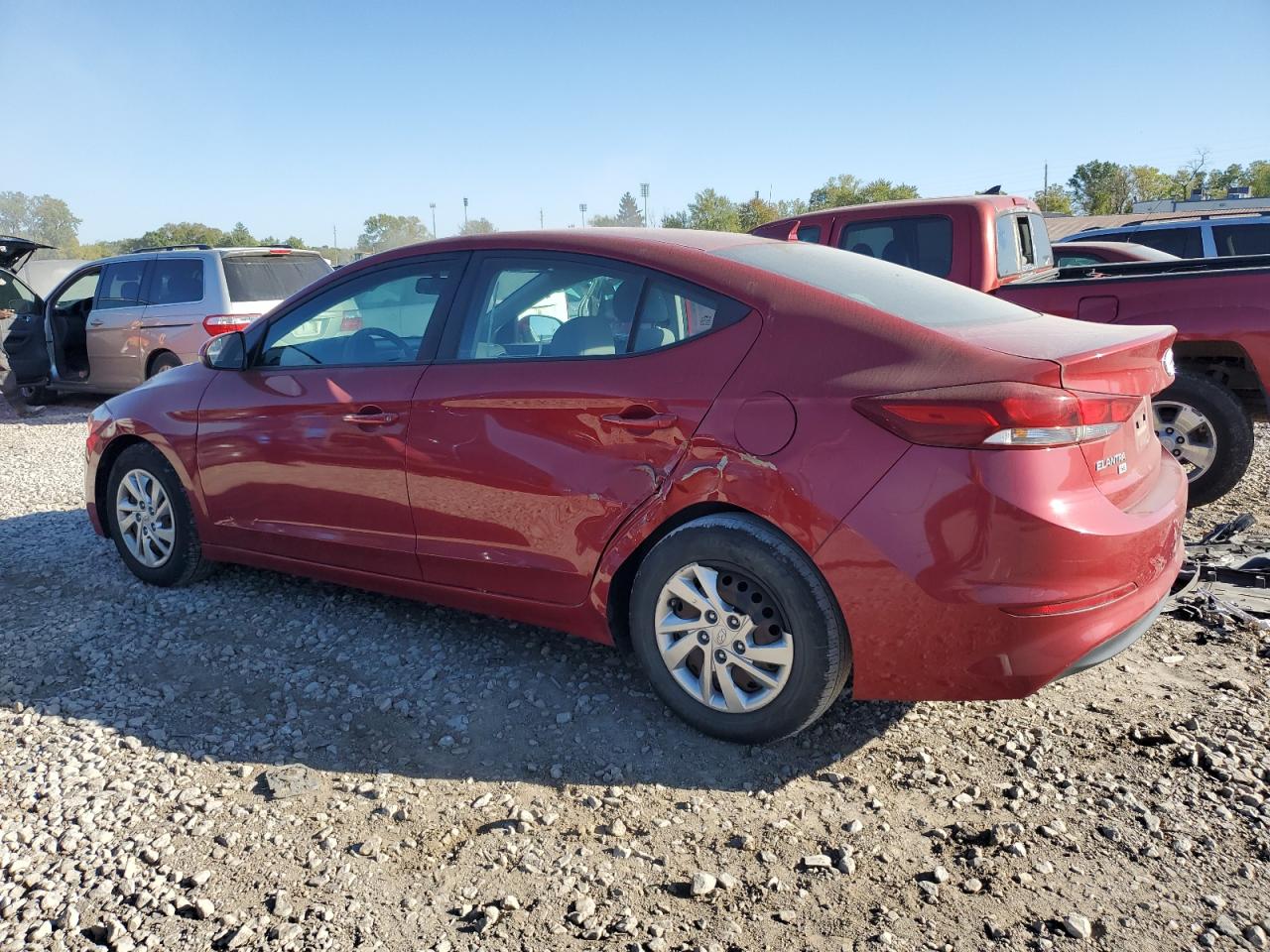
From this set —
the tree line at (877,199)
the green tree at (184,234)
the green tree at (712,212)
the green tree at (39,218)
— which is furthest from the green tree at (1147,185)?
the green tree at (39,218)

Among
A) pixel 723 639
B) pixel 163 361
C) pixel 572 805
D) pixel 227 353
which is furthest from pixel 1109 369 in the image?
pixel 163 361

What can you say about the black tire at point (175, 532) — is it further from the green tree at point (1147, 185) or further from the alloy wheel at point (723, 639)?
the green tree at point (1147, 185)

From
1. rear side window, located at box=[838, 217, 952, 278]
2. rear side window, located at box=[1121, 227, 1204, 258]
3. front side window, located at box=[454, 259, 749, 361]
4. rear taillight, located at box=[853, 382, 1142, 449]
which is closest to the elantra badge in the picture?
rear taillight, located at box=[853, 382, 1142, 449]

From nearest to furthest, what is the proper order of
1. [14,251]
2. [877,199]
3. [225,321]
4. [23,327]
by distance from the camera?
[225,321]
[23,327]
[14,251]
[877,199]

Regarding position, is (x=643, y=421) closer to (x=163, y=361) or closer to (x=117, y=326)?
(x=163, y=361)

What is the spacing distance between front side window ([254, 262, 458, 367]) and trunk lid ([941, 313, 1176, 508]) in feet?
6.72

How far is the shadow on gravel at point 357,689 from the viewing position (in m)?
3.26

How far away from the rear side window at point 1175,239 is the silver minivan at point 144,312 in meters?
9.94

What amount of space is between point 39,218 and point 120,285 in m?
113

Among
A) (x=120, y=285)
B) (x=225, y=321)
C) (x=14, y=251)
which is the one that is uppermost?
(x=14, y=251)

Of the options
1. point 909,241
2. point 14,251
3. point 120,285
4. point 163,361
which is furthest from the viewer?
point 14,251

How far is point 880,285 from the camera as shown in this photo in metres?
3.42

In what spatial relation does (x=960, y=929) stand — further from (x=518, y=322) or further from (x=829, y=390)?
(x=518, y=322)

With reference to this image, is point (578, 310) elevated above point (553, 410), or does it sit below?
above
